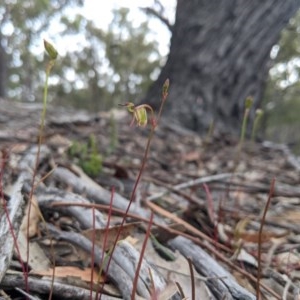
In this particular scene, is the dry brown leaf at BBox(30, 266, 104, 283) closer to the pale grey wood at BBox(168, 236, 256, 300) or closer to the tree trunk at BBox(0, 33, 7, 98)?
the pale grey wood at BBox(168, 236, 256, 300)

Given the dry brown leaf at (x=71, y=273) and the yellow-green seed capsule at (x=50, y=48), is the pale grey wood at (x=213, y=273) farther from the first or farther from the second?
the yellow-green seed capsule at (x=50, y=48)

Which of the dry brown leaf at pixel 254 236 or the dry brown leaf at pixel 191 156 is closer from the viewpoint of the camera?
the dry brown leaf at pixel 254 236

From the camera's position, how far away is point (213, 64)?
10.6 ft

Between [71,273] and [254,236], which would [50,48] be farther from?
[254,236]

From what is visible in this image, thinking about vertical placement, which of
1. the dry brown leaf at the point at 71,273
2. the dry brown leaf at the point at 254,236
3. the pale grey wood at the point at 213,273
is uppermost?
the dry brown leaf at the point at 254,236

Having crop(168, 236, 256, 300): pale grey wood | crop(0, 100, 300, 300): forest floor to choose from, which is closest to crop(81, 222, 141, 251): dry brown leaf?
crop(0, 100, 300, 300): forest floor

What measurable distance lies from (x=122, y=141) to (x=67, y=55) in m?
8.79

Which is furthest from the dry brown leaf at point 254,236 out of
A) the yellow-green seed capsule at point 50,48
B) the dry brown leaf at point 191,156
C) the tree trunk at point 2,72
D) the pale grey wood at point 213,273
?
the tree trunk at point 2,72

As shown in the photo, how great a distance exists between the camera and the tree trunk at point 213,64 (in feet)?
10.0

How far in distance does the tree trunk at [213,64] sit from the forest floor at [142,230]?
3.62 ft

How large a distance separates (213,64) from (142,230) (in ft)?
7.85

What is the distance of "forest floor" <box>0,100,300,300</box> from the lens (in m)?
0.82

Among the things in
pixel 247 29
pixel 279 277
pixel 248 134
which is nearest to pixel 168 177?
pixel 279 277

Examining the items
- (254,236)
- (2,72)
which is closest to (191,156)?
(254,236)
